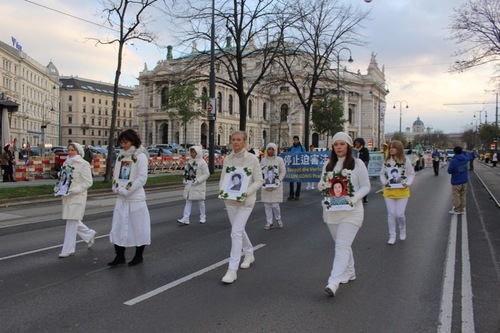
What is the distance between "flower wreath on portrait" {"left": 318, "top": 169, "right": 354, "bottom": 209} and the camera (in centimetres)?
504

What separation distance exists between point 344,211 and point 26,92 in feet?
342

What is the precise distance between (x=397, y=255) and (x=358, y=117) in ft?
402

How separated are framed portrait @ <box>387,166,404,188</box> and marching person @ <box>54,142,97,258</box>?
534 cm

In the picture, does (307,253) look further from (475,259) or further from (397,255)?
(475,259)

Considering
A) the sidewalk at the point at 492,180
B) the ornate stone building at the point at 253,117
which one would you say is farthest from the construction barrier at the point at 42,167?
→ the ornate stone building at the point at 253,117

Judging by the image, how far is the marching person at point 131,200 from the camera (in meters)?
6.11

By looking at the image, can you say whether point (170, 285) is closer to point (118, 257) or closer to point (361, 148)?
point (118, 257)

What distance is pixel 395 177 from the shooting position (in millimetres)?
8297

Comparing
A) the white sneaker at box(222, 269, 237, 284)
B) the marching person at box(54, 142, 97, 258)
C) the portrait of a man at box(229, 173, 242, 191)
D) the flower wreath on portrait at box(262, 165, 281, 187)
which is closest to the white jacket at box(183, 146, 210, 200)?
the flower wreath on portrait at box(262, 165, 281, 187)

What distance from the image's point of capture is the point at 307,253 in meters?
7.25

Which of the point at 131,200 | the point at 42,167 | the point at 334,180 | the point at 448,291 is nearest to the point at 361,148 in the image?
the point at 448,291

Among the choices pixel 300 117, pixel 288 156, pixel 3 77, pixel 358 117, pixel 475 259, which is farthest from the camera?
pixel 358 117

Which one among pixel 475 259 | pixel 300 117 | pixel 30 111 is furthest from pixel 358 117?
pixel 475 259

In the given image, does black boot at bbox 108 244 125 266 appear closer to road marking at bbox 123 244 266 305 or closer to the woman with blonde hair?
road marking at bbox 123 244 266 305
